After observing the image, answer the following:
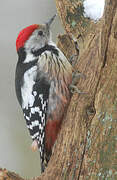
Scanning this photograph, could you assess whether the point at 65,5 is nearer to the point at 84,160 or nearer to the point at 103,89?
the point at 103,89

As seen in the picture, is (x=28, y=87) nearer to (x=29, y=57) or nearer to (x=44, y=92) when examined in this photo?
(x=44, y=92)

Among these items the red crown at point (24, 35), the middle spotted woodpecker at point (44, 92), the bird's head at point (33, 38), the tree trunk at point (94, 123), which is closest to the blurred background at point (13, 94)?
the bird's head at point (33, 38)

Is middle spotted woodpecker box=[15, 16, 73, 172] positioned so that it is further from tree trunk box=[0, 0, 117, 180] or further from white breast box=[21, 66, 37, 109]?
tree trunk box=[0, 0, 117, 180]

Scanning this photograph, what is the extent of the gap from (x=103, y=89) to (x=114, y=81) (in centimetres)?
11

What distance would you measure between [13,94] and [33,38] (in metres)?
3.35

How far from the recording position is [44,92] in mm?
3402

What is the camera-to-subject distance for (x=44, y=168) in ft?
11.3

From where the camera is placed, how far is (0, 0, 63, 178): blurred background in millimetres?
6645

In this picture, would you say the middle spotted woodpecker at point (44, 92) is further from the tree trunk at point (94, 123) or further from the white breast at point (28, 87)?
the tree trunk at point (94, 123)

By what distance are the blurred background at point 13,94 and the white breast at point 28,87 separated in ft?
9.39

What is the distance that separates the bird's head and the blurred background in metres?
2.47

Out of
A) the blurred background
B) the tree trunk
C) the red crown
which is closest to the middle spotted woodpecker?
the red crown

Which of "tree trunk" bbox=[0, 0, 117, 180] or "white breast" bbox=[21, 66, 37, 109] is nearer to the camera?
"tree trunk" bbox=[0, 0, 117, 180]

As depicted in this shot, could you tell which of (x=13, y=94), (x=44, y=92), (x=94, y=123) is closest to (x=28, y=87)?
(x=44, y=92)
